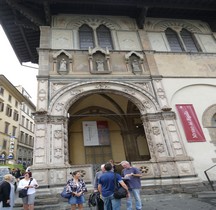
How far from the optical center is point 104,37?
12648 mm

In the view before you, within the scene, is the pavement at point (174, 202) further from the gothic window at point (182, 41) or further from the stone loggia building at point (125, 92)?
the gothic window at point (182, 41)

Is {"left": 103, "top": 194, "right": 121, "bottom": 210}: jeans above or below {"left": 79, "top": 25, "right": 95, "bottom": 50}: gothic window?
below

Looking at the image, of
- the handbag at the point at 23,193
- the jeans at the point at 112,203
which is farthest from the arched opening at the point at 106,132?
the jeans at the point at 112,203

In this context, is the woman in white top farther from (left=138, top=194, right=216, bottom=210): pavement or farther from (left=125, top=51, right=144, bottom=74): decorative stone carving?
(left=125, top=51, right=144, bottom=74): decorative stone carving

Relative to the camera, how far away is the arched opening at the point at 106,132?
43.4 ft

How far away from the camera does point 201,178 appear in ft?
27.4

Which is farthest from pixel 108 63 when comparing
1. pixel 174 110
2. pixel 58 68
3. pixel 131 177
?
pixel 131 177

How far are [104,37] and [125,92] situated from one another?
4.95 metres

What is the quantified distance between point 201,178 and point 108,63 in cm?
767

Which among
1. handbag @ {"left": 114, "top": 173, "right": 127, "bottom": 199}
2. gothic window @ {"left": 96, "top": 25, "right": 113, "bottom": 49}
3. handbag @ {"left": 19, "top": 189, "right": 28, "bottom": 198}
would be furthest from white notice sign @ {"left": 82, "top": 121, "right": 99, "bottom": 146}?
handbag @ {"left": 114, "top": 173, "right": 127, "bottom": 199}

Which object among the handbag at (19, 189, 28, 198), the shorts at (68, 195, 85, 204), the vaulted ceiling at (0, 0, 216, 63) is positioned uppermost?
the vaulted ceiling at (0, 0, 216, 63)

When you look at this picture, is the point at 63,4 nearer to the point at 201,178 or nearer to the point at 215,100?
the point at 215,100

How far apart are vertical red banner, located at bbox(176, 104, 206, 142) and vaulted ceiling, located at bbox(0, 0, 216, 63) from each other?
6.78m

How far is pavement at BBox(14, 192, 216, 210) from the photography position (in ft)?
17.1
